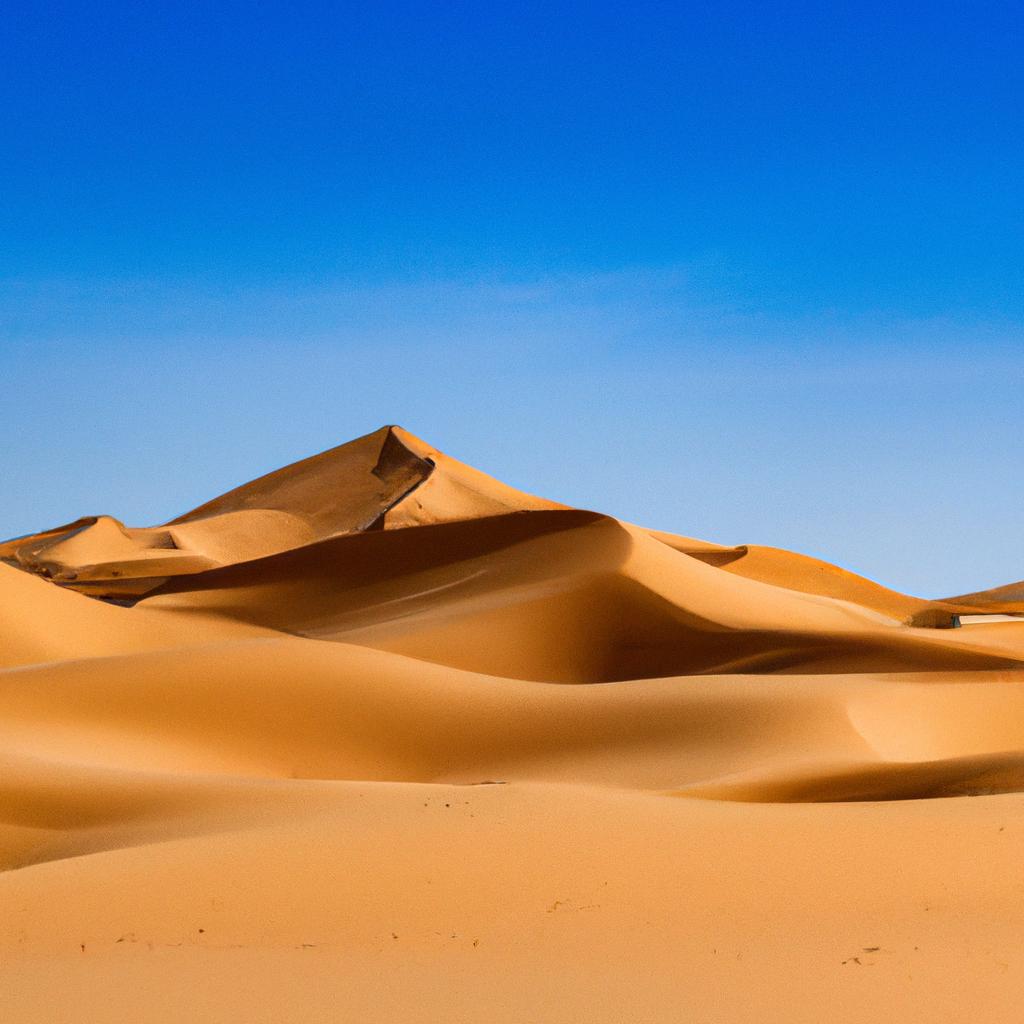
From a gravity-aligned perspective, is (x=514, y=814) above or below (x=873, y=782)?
above

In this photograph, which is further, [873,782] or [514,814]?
[873,782]

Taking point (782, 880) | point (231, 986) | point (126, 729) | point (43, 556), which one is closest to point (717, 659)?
point (126, 729)

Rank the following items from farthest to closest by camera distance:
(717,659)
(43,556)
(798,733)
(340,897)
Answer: (43,556) → (717,659) → (798,733) → (340,897)

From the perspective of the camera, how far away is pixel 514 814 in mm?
8930

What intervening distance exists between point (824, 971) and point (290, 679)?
13007 mm

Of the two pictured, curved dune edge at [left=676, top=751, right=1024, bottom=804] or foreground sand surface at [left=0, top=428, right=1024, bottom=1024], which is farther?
curved dune edge at [left=676, top=751, right=1024, bottom=804]

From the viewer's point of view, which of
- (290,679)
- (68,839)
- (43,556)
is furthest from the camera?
(43,556)

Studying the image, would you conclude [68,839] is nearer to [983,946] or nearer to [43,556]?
[983,946]

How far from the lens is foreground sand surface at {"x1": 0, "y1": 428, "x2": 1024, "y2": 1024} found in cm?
597

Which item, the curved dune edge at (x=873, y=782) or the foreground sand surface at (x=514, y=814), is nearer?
the foreground sand surface at (x=514, y=814)

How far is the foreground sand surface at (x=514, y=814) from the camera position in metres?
5.97

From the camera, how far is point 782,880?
754 cm

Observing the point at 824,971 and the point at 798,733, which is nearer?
the point at 824,971

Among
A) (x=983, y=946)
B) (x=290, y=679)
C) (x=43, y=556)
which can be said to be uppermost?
(x=43, y=556)
